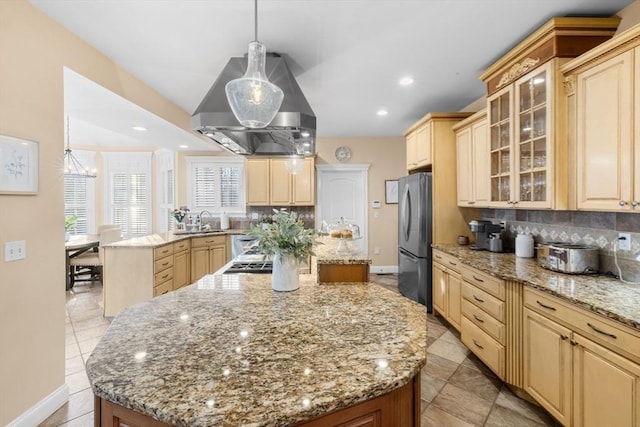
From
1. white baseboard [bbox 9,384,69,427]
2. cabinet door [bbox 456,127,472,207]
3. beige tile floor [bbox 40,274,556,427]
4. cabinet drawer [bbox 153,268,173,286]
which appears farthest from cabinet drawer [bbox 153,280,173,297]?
cabinet door [bbox 456,127,472,207]

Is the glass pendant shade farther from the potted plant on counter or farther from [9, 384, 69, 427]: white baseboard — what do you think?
[9, 384, 69, 427]: white baseboard

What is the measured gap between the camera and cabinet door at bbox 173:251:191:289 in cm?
418

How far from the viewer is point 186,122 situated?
13.3 feet

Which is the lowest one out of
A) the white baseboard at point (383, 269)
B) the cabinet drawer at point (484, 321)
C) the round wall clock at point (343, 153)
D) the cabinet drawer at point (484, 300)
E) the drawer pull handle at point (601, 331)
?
the white baseboard at point (383, 269)

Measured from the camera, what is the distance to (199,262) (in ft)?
15.5

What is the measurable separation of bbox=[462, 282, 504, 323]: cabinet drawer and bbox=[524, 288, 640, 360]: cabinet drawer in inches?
10.6

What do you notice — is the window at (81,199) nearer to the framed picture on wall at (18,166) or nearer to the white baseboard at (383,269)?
the framed picture on wall at (18,166)

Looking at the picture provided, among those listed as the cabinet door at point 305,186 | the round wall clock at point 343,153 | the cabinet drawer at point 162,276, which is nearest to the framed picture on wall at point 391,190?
the round wall clock at point 343,153

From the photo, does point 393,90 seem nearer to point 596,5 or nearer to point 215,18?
→ point 596,5

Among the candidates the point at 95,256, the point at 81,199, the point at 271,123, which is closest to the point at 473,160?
the point at 271,123

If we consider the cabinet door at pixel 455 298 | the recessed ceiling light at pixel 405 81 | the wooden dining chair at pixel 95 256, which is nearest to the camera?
the cabinet door at pixel 455 298

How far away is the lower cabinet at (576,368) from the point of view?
132 cm

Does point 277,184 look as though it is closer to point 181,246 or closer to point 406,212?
point 181,246

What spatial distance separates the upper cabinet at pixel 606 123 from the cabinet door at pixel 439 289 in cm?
151
